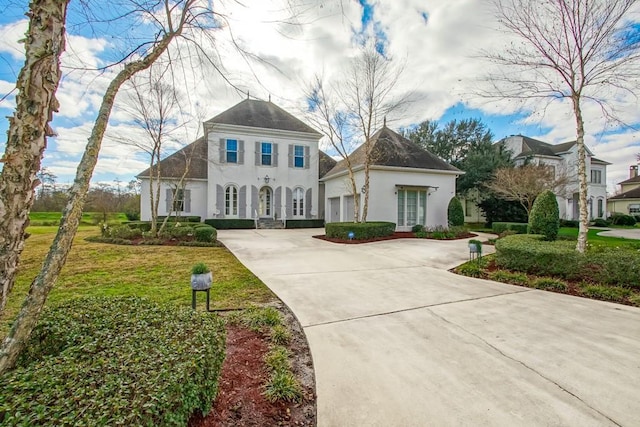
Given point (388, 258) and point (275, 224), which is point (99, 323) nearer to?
point (388, 258)

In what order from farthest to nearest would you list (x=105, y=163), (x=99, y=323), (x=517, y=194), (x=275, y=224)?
1. (x=275, y=224)
2. (x=517, y=194)
3. (x=105, y=163)
4. (x=99, y=323)

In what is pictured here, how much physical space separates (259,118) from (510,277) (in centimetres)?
1781

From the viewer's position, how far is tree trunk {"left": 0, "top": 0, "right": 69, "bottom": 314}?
5.28 ft

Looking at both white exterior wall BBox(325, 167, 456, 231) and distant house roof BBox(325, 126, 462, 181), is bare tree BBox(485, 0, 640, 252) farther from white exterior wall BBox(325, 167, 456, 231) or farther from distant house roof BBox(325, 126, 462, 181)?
white exterior wall BBox(325, 167, 456, 231)

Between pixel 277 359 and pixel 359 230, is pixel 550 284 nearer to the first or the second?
pixel 277 359

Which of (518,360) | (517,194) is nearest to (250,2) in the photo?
(518,360)

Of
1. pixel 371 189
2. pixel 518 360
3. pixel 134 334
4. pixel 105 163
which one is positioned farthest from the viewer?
pixel 371 189

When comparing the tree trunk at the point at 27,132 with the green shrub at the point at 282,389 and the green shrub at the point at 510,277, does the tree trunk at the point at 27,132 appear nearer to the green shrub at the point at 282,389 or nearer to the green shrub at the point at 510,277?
the green shrub at the point at 282,389

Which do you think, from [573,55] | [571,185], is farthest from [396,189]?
[571,185]

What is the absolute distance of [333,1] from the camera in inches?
109

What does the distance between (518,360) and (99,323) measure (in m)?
3.60

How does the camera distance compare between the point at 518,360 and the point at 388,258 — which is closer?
the point at 518,360

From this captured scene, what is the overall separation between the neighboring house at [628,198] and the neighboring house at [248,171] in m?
31.5

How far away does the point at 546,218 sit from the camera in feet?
27.8
